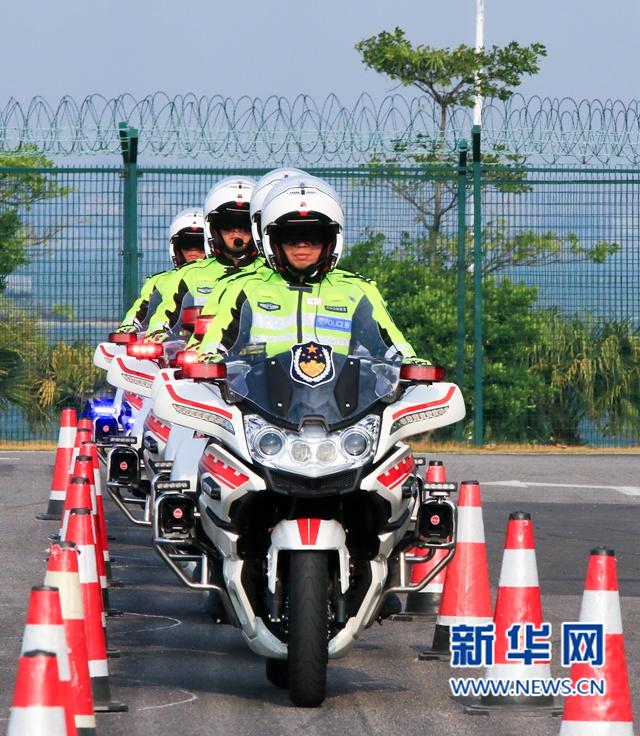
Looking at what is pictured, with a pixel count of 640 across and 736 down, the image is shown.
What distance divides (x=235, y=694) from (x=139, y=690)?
0.40 m

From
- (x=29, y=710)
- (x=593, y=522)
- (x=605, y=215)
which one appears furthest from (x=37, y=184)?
(x=29, y=710)

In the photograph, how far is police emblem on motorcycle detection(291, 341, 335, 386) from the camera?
25.1 feet

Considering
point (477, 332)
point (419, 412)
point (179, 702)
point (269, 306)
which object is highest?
point (477, 332)

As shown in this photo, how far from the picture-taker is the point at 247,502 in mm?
7523

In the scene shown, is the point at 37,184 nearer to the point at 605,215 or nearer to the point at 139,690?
the point at 605,215

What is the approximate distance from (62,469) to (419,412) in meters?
7.33

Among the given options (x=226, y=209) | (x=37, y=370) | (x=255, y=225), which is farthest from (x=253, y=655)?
(x=37, y=370)

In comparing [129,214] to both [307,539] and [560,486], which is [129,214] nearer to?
[560,486]

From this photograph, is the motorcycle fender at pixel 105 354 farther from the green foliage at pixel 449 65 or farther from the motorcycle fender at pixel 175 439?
the green foliage at pixel 449 65

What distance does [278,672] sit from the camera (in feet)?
25.6

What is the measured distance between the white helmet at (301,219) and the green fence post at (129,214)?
13.9 m

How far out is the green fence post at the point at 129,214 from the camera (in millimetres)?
22359

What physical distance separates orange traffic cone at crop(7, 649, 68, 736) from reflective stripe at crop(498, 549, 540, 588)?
10.5 feet

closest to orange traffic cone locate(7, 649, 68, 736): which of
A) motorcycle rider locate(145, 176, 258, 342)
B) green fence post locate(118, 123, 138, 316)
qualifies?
motorcycle rider locate(145, 176, 258, 342)
